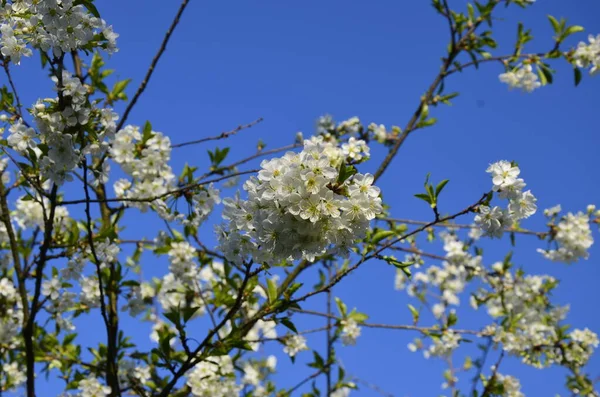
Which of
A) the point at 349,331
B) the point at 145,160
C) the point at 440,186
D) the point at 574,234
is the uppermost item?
the point at 574,234

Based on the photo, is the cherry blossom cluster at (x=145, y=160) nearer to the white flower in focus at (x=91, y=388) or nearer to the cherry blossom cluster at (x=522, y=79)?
the white flower in focus at (x=91, y=388)

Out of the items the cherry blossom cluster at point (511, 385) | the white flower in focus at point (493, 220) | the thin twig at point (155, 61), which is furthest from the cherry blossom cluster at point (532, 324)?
the thin twig at point (155, 61)

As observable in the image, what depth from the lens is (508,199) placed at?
2148 mm

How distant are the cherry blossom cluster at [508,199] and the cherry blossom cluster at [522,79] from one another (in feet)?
9.84

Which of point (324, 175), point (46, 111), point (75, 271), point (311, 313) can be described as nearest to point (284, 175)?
point (324, 175)

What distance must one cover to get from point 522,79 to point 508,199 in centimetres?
325

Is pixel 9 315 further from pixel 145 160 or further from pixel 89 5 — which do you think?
pixel 89 5

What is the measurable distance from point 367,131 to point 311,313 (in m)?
1.87

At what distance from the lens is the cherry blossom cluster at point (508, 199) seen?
2117 mm

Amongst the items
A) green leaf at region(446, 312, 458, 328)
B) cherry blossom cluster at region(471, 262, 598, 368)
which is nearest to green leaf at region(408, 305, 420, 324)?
green leaf at region(446, 312, 458, 328)

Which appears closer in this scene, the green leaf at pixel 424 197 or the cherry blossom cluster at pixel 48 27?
the cherry blossom cluster at pixel 48 27

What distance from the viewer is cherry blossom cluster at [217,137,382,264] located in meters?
1.62

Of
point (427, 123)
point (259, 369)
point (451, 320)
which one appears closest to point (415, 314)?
point (451, 320)

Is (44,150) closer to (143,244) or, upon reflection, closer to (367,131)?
(143,244)
